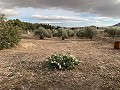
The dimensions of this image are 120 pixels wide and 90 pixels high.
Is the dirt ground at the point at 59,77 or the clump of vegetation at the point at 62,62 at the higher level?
the clump of vegetation at the point at 62,62

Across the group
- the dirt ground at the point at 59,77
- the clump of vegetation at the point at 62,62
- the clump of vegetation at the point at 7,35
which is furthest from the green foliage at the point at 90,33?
the clump of vegetation at the point at 62,62

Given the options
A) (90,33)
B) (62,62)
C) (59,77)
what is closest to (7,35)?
(62,62)

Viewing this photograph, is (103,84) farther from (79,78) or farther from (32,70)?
(32,70)

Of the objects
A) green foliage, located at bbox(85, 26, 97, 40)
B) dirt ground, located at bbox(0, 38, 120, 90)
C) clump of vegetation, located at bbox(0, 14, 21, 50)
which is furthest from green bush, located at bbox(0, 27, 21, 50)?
green foliage, located at bbox(85, 26, 97, 40)

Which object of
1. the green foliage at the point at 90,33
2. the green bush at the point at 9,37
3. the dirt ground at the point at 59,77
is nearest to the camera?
the dirt ground at the point at 59,77

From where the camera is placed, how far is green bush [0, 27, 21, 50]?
14.4m

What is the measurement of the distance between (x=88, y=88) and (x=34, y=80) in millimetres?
1799

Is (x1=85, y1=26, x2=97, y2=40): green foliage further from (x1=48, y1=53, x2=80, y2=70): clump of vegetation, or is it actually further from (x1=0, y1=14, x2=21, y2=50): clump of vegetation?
(x1=48, y1=53, x2=80, y2=70): clump of vegetation

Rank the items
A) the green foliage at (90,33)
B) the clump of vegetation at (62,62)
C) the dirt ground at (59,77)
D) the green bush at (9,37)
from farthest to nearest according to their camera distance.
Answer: the green foliage at (90,33) < the green bush at (9,37) < the clump of vegetation at (62,62) < the dirt ground at (59,77)

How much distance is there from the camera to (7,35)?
1494cm

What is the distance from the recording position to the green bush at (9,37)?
47.1ft

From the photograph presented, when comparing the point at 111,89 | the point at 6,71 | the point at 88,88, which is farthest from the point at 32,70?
the point at 111,89

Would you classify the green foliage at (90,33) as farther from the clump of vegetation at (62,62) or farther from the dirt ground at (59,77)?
the clump of vegetation at (62,62)

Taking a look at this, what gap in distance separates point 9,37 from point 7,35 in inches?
8.5
